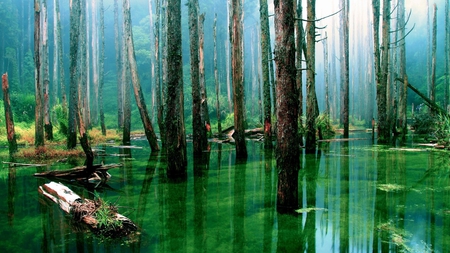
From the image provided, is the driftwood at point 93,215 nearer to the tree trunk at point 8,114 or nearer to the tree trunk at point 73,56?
the tree trunk at point 73,56

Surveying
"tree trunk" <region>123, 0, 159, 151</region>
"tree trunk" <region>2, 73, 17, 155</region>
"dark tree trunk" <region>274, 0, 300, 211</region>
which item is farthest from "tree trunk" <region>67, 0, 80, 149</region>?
"dark tree trunk" <region>274, 0, 300, 211</region>

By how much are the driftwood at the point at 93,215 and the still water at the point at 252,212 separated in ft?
0.43

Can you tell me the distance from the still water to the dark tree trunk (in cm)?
76

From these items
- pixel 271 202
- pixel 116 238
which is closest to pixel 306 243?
pixel 271 202

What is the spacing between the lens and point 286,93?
492 centimetres

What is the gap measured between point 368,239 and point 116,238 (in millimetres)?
2866

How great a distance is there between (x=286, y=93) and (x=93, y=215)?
9.98 feet

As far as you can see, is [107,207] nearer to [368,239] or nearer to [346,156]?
[368,239]

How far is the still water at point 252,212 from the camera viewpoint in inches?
154

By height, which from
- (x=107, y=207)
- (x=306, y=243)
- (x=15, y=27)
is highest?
(x=15, y=27)

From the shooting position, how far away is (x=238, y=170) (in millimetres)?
8969

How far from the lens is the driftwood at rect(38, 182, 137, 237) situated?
13.9 feet

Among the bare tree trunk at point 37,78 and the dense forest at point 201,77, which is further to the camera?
the bare tree trunk at point 37,78

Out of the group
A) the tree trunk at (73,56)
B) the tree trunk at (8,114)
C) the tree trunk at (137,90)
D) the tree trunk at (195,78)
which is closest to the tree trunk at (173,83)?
the tree trunk at (195,78)
